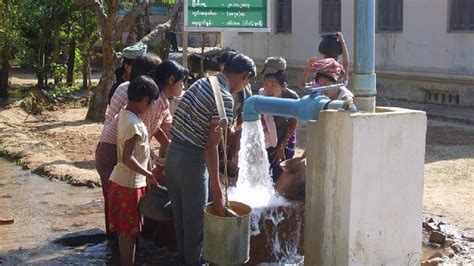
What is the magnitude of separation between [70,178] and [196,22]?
3273mm

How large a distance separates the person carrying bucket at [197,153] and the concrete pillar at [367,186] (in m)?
0.56

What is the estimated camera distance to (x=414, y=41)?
1538 cm

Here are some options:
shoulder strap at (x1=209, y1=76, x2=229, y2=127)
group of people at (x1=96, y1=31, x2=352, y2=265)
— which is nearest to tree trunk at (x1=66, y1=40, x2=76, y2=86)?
group of people at (x1=96, y1=31, x2=352, y2=265)

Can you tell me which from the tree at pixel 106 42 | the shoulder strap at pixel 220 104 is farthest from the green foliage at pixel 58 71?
the shoulder strap at pixel 220 104

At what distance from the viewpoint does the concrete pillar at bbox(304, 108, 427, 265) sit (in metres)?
3.86

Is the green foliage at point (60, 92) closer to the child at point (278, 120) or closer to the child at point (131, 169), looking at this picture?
the child at point (278, 120)

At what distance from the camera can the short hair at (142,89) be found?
459 centimetres

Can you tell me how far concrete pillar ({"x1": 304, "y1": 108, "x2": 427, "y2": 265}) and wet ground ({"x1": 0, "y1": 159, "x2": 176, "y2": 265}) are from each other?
167cm

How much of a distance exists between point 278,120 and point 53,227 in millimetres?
2230

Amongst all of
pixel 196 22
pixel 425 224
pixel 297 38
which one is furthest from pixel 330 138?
pixel 297 38

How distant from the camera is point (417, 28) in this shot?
15266 millimetres

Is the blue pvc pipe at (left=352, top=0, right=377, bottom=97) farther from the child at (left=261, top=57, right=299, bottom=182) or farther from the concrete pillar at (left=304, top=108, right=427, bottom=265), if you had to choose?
the child at (left=261, top=57, right=299, bottom=182)

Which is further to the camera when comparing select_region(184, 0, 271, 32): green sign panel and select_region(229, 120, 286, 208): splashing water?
select_region(184, 0, 271, 32): green sign panel

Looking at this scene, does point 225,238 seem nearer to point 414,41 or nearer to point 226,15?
point 226,15
